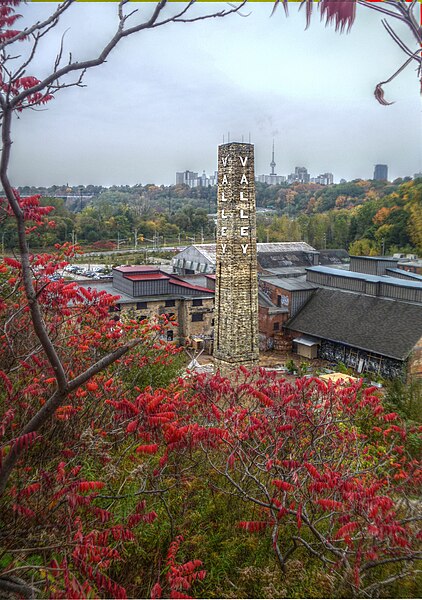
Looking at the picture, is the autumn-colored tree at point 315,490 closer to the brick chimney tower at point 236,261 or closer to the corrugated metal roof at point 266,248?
the brick chimney tower at point 236,261

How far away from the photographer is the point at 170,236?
55219 mm

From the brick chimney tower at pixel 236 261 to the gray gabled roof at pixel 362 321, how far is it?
5728 mm

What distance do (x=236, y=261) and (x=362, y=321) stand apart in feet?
25.8

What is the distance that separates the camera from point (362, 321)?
760 inches

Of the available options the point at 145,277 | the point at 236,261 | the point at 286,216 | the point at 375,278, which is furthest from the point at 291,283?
the point at 286,216

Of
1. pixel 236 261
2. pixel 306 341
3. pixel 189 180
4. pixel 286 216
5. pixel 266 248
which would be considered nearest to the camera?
pixel 236 261

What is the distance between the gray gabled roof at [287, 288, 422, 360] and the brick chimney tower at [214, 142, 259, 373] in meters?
5.73

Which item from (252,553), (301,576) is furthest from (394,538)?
(252,553)

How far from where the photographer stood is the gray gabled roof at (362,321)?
56.4 ft

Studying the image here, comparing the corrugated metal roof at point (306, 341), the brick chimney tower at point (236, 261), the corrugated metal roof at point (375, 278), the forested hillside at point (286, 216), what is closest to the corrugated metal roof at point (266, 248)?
the forested hillside at point (286, 216)

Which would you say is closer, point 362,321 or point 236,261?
point 236,261

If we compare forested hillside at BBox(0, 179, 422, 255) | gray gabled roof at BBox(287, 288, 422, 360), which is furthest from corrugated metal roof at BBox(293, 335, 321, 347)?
forested hillside at BBox(0, 179, 422, 255)

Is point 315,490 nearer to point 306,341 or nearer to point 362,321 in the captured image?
point 362,321

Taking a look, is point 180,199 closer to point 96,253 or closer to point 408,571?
point 96,253
